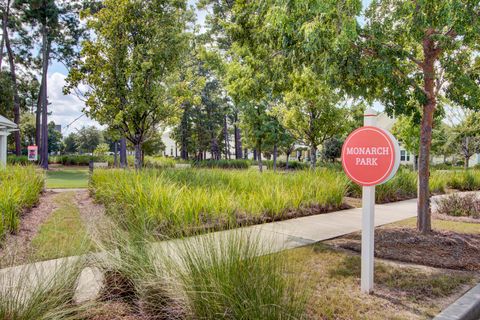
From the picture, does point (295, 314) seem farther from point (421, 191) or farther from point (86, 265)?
point (421, 191)

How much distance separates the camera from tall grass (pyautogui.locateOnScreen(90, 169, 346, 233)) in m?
6.79

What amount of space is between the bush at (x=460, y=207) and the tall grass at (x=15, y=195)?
11.0 m

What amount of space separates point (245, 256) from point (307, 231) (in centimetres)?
459

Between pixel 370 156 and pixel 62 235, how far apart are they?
17.4ft

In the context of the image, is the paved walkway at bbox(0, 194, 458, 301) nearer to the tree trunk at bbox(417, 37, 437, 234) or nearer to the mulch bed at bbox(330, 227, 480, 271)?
the mulch bed at bbox(330, 227, 480, 271)

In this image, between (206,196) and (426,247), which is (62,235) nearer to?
(206,196)

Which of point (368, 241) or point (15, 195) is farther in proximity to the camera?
point (15, 195)

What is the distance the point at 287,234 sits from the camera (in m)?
7.01

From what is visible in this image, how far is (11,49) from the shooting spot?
1416 inches

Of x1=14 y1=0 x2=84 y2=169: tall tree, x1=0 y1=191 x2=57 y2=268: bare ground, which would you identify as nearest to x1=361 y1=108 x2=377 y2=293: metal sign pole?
x1=0 y1=191 x2=57 y2=268: bare ground

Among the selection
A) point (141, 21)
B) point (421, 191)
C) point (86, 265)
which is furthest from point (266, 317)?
point (141, 21)

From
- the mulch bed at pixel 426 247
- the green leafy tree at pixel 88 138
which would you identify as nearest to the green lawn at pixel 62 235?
the mulch bed at pixel 426 247

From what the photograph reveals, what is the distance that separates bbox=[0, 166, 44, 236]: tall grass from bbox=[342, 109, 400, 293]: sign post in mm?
5491

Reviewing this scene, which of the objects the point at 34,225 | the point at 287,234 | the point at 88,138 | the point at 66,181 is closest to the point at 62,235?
the point at 34,225
